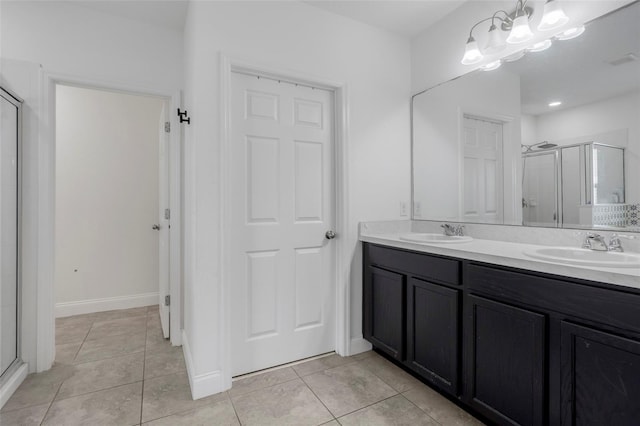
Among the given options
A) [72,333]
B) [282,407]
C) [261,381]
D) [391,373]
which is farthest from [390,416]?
[72,333]

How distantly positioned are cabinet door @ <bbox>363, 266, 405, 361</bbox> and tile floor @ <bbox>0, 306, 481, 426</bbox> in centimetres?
18

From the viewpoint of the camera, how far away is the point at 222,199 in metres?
1.84

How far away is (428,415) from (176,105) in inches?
105

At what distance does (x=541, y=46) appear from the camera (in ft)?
5.79

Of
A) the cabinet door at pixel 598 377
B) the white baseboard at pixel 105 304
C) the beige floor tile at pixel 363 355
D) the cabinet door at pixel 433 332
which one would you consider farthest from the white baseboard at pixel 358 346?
the white baseboard at pixel 105 304

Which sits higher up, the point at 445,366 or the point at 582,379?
the point at 582,379

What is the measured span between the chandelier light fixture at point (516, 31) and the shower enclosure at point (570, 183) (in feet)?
1.97

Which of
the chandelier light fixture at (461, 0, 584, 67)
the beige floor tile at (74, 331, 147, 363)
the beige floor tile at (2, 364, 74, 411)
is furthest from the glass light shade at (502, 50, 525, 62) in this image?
the beige floor tile at (2, 364, 74, 411)

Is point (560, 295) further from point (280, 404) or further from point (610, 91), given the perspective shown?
point (280, 404)

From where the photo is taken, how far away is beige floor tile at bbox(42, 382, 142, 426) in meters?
1.56

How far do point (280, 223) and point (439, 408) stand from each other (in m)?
1.41

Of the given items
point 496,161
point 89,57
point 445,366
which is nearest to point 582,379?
point 445,366

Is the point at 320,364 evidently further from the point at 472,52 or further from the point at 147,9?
the point at 147,9

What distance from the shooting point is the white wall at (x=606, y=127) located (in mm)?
1458
